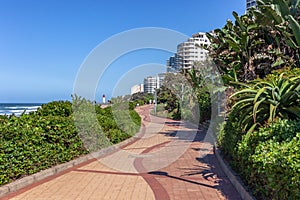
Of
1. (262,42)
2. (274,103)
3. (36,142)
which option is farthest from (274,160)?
(262,42)

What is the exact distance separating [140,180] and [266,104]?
3054mm

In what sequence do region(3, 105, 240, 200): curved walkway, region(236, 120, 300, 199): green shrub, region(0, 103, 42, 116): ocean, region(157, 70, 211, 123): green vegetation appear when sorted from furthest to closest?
region(157, 70, 211, 123): green vegetation, region(0, 103, 42, 116): ocean, region(3, 105, 240, 200): curved walkway, region(236, 120, 300, 199): green shrub

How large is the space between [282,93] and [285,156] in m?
2.10

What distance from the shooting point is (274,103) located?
197 inches

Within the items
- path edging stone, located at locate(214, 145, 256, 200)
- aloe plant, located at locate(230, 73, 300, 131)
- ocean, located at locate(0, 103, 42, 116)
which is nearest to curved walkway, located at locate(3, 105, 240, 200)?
path edging stone, located at locate(214, 145, 256, 200)

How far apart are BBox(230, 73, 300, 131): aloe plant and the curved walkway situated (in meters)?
1.40

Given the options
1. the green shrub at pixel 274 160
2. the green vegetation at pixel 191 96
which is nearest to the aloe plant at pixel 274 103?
the green shrub at pixel 274 160

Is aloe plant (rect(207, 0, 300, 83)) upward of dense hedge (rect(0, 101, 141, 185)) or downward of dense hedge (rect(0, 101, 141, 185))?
upward

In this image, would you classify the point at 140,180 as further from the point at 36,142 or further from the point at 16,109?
the point at 16,109

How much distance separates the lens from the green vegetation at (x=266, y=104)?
3.47m

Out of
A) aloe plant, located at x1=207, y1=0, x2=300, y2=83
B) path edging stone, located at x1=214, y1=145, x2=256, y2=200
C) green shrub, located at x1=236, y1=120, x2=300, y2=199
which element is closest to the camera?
green shrub, located at x1=236, y1=120, x2=300, y2=199

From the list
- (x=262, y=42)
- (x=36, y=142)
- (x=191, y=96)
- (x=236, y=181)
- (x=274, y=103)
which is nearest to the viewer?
(x=274, y=103)

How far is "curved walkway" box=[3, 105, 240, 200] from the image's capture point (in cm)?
523

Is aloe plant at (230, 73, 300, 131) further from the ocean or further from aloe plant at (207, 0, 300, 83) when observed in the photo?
the ocean
